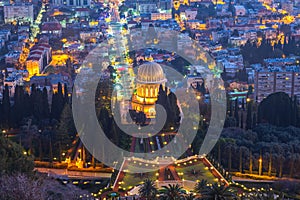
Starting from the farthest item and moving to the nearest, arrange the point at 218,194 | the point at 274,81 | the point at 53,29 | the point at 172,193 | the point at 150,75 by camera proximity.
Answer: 1. the point at 53,29
2. the point at 274,81
3. the point at 150,75
4. the point at 172,193
5. the point at 218,194

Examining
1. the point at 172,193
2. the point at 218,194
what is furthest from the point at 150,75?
the point at 218,194

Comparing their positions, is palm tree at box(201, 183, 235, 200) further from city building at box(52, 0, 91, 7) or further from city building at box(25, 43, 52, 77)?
city building at box(52, 0, 91, 7)

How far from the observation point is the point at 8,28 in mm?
33562

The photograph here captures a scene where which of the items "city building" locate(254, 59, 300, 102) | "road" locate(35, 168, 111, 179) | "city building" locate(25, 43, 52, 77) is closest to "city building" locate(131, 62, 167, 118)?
"city building" locate(254, 59, 300, 102)

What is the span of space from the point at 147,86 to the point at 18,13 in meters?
20.9

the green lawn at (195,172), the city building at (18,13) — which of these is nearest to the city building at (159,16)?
the city building at (18,13)

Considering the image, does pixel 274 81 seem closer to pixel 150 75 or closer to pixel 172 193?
pixel 150 75

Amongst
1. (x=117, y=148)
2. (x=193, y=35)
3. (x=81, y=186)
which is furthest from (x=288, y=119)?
(x=193, y=35)

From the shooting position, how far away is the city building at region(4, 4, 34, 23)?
3659cm

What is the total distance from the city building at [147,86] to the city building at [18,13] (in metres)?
19.6

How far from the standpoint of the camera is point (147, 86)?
18.4m

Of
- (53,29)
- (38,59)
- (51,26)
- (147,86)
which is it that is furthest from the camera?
(51,26)

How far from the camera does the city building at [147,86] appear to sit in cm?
1811

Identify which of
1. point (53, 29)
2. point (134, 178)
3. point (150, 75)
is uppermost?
point (53, 29)
